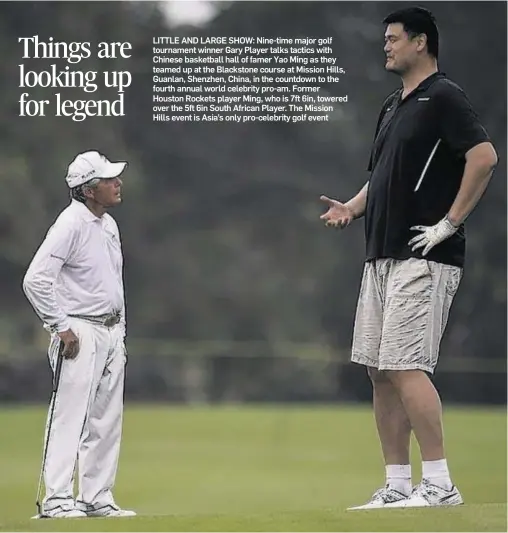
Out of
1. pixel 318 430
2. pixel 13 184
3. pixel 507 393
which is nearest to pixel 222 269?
pixel 13 184

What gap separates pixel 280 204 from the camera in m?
31.4

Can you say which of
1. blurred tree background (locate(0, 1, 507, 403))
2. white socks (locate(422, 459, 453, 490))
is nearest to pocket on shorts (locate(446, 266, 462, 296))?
white socks (locate(422, 459, 453, 490))

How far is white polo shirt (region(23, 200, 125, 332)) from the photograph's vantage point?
663 cm

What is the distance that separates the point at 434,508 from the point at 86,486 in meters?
1.67

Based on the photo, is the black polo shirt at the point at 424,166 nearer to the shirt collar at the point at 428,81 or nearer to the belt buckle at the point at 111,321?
the shirt collar at the point at 428,81

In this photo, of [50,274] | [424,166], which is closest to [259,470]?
[50,274]

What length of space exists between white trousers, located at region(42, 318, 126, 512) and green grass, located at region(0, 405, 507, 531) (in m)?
0.32

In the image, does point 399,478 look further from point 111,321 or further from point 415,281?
point 111,321

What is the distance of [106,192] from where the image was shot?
6.83 meters

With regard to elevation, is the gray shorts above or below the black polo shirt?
below

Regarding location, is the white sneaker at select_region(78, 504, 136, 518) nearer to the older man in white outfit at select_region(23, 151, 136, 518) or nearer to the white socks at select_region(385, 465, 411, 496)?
the older man in white outfit at select_region(23, 151, 136, 518)

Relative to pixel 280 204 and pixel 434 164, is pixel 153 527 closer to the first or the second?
pixel 434 164

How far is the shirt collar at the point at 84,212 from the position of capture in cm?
679

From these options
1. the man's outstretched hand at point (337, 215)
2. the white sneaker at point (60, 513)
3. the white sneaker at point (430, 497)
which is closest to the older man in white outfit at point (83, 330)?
the white sneaker at point (60, 513)
